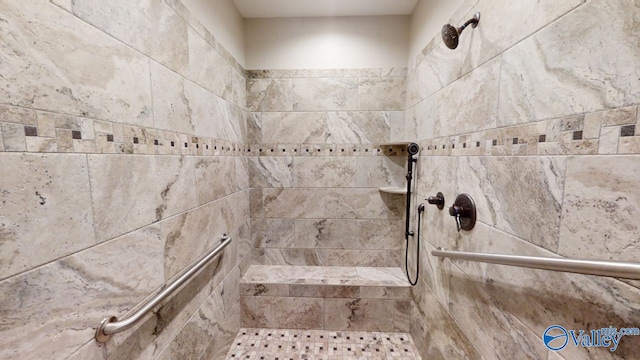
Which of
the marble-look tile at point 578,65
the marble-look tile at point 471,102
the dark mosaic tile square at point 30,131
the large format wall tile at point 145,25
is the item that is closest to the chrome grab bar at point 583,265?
the marble-look tile at point 578,65

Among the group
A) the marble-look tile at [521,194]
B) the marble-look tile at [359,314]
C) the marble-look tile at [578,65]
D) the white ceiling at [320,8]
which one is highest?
the white ceiling at [320,8]

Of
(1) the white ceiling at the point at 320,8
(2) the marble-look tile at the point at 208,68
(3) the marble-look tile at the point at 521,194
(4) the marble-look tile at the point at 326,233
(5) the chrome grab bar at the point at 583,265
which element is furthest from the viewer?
(4) the marble-look tile at the point at 326,233

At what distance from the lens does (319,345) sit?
1823mm

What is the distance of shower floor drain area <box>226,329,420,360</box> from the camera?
5.66 feet

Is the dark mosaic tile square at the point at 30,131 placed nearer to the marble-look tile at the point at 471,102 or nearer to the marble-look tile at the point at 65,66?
the marble-look tile at the point at 65,66

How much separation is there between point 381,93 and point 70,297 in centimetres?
225

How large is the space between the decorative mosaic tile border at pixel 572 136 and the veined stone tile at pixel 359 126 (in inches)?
44.8

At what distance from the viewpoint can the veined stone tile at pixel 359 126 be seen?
2176 mm

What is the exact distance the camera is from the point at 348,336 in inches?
75.7

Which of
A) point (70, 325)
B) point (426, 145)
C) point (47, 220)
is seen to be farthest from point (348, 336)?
point (47, 220)

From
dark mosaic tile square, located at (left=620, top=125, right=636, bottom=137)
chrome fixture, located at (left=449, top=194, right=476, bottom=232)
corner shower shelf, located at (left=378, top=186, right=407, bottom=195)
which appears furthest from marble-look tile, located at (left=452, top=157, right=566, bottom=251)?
corner shower shelf, located at (left=378, top=186, right=407, bottom=195)

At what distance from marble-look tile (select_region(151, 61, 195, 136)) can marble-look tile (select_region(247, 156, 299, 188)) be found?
3.12ft

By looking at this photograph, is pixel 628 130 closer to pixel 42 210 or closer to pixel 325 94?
pixel 42 210

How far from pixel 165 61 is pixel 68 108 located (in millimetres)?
523
